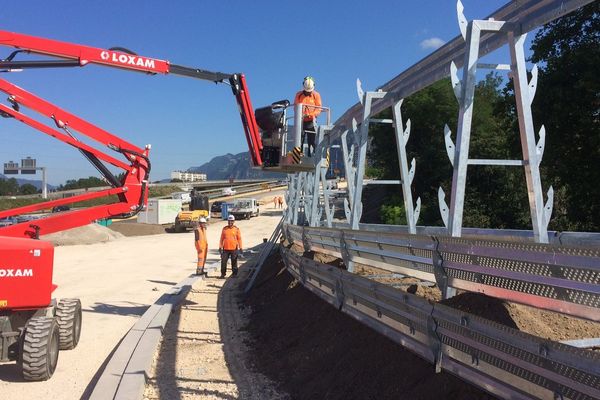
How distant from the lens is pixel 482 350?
131 inches

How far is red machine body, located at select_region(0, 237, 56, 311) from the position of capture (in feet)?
21.8

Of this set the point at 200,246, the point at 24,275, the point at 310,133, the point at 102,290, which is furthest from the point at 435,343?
the point at 102,290

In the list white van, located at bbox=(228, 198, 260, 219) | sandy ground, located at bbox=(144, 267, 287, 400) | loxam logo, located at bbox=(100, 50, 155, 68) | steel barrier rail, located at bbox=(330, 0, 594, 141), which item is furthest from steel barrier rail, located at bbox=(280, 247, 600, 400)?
white van, located at bbox=(228, 198, 260, 219)

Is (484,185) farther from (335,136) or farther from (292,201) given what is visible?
(335,136)

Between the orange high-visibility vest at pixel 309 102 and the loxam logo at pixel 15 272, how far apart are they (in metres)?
5.59

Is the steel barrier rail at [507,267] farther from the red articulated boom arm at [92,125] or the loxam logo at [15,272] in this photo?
the red articulated boom arm at [92,125]

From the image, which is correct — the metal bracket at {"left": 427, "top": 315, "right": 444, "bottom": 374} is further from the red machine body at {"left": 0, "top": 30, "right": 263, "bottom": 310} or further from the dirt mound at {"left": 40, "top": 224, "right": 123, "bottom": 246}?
the dirt mound at {"left": 40, "top": 224, "right": 123, "bottom": 246}

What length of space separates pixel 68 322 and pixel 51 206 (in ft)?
5.54

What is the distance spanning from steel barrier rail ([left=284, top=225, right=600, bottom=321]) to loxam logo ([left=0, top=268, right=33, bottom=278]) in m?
4.30

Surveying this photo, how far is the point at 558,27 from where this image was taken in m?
15.0

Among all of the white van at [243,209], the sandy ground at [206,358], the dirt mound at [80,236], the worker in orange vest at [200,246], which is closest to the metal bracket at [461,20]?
the sandy ground at [206,358]

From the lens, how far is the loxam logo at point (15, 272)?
663 cm

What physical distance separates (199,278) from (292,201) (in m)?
3.53

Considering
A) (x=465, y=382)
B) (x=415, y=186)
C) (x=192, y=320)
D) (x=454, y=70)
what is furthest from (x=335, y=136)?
(x=415, y=186)
